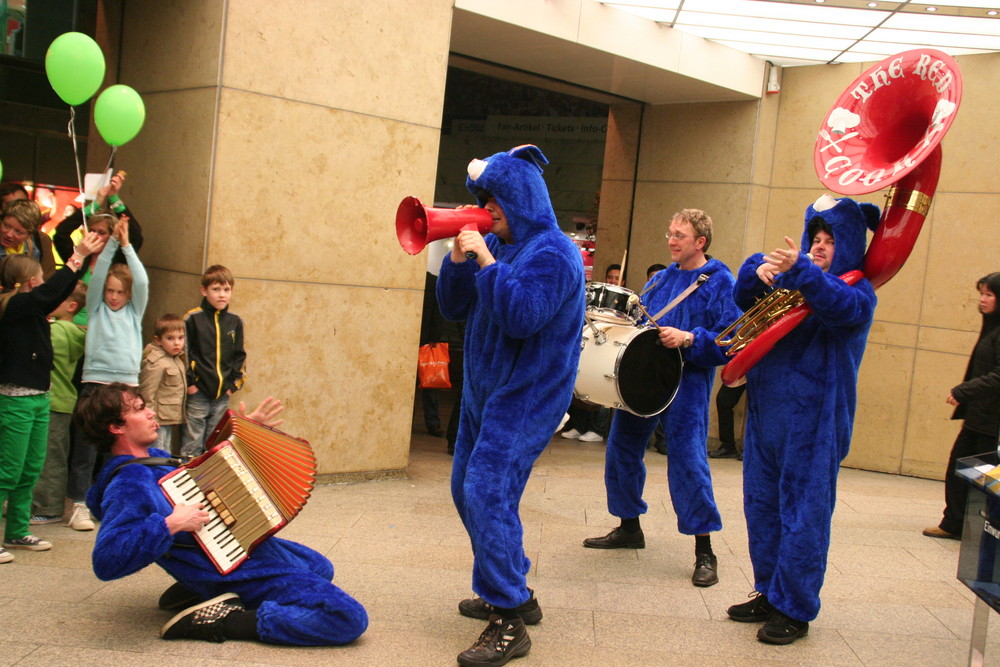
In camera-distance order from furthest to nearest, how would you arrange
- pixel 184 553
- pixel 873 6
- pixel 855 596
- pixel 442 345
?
pixel 442 345 → pixel 873 6 → pixel 855 596 → pixel 184 553

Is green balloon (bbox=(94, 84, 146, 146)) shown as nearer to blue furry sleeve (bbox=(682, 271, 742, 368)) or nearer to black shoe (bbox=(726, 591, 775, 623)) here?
blue furry sleeve (bbox=(682, 271, 742, 368))

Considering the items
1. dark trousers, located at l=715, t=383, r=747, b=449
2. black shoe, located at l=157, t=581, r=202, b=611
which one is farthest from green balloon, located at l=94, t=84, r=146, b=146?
dark trousers, located at l=715, t=383, r=747, b=449

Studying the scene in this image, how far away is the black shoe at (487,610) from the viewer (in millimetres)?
3992

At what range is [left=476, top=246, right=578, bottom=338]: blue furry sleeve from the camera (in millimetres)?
3488

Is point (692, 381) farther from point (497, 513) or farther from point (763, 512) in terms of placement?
point (497, 513)

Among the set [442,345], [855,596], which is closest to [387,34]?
[442,345]

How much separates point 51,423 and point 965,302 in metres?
7.09

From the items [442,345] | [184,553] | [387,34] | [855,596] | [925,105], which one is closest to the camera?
[184,553]

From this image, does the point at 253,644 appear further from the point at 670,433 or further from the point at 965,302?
the point at 965,302

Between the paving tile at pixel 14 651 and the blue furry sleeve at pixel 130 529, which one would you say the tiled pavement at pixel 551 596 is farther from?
the blue furry sleeve at pixel 130 529

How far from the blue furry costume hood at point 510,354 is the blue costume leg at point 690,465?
1.24 meters

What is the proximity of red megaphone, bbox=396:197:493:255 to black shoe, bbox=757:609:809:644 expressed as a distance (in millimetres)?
2088

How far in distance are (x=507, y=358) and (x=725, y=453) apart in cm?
546

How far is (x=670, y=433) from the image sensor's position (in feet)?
16.1
